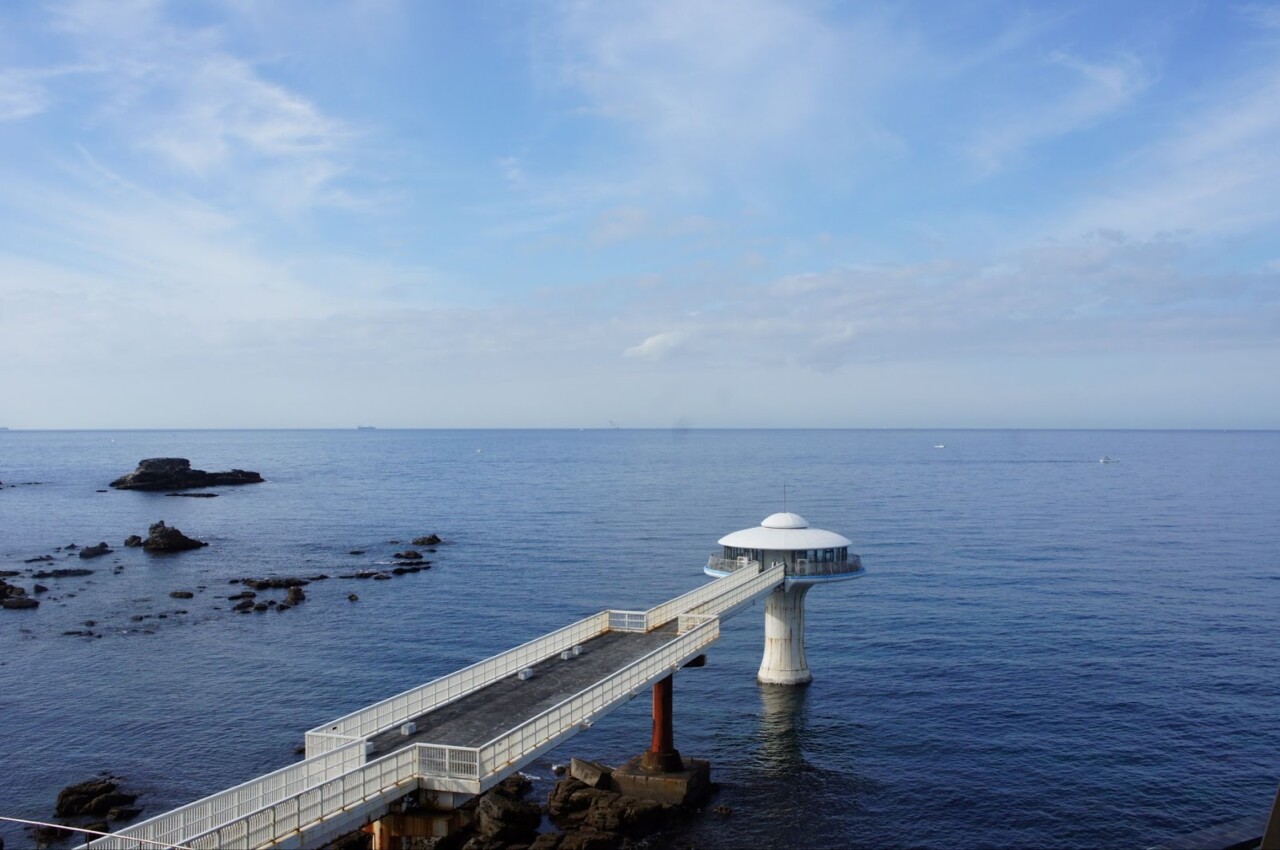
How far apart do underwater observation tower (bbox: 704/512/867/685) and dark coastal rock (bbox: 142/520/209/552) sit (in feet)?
235

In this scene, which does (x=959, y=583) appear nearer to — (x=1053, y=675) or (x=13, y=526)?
(x=1053, y=675)

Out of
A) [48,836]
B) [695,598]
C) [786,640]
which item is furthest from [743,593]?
[48,836]

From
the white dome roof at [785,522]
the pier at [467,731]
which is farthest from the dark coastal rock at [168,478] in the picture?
the pier at [467,731]

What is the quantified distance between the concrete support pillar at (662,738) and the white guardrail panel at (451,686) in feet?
14.1

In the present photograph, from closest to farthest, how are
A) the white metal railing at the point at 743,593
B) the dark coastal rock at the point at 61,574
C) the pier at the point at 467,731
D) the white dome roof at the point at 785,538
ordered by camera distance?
1. the pier at the point at 467,731
2. the white metal railing at the point at 743,593
3. the white dome roof at the point at 785,538
4. the dark coastal rock at the point at 61,574

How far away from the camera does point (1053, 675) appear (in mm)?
51844

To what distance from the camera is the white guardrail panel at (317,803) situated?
807 inches

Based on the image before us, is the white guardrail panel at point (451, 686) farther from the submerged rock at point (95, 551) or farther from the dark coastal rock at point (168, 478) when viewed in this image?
the dark coastal rock at point (168, 478)

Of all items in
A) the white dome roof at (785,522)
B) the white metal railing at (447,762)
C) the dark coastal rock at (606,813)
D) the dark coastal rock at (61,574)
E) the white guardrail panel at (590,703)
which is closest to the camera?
the white metal railing at (447,762)

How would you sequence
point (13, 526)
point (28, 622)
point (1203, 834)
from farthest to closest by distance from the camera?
point (13, 526) < point (28, 622) < point (1203, 834)

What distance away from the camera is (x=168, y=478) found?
590ft

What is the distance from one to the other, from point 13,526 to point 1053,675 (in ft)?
420

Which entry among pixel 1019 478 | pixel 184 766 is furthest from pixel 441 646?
pixel 1019 478

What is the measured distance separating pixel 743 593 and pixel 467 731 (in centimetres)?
2071
